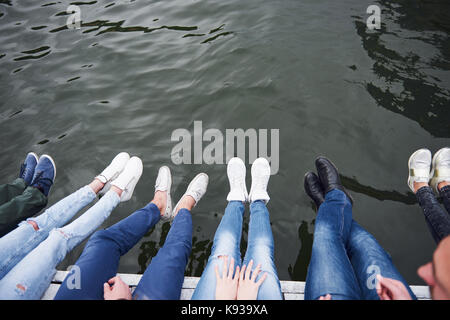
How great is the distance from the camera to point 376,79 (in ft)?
14.4

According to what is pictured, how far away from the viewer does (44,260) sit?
2.31 meters

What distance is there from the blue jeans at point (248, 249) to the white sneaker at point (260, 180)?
12cm

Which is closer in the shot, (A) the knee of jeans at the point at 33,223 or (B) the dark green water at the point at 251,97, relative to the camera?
(A) the knee of jeans at the point at 33,223

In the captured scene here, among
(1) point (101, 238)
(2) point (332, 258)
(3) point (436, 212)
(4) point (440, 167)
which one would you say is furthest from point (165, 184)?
(4) point (440, 167)

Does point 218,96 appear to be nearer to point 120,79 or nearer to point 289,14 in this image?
point 120,79

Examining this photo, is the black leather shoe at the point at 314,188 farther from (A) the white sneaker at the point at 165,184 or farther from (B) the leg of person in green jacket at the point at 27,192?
(B) the leg of person in green jacket at the point at 27,192

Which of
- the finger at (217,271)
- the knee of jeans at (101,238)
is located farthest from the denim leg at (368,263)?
the knee of jeans at (101,238)

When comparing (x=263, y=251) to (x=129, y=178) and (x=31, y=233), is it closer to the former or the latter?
(x=129, y=178)

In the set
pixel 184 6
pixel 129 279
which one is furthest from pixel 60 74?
pixel 129 279

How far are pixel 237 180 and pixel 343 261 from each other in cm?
169

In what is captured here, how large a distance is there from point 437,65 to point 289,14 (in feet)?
9.98

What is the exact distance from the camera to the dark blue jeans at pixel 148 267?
1.99 metres

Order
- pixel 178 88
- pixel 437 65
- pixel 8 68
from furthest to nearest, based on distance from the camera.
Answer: pixel 8 68
pixel 178 88
pixel 437 65

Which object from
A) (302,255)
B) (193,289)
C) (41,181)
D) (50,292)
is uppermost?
(41,181)
